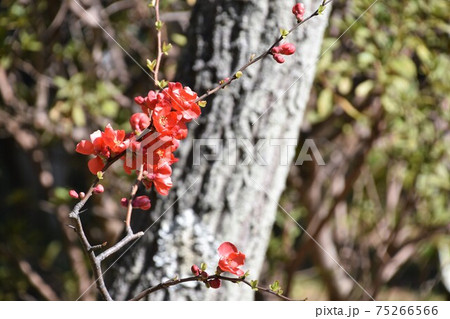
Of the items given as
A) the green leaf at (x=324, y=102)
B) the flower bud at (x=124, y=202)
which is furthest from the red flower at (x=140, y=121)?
the green leaf at (x=324, y=102)

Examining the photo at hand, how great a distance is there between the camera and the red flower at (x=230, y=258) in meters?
0.84

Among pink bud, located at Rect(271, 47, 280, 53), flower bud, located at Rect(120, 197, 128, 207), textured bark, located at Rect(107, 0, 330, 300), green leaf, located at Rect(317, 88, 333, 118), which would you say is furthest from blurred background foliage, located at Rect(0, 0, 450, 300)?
flower bud, located at Rect(120, 197, 128, 207)

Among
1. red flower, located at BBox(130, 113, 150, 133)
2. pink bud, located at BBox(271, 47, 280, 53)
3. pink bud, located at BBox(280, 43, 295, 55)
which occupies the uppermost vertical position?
pink bud, located at BBox(271, 47, 280, 53)

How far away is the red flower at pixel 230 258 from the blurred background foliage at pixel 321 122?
94 cm

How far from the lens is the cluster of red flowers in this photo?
0.83 metres

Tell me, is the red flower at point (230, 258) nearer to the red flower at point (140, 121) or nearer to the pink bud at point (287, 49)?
the red flower at point (140, 121)

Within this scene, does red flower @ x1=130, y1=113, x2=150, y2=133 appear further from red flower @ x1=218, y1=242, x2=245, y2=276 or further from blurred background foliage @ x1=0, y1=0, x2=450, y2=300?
blurred background foliage @ x1=0, y1=0, x2=450, y2=300

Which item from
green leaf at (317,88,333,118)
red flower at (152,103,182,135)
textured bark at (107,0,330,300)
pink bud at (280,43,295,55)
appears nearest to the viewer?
red flower at (152,103,182,135)

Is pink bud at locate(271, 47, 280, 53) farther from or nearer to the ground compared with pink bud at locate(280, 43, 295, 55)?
farther from the ground

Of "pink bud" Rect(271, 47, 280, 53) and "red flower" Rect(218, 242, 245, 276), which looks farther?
"pink bud" Rect(271, 47, 280, 53)

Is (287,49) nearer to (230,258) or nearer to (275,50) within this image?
(275,50)

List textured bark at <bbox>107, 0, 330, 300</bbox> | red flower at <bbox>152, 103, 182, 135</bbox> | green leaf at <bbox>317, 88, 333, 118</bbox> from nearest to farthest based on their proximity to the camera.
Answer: red flower at <bbox>152, 103, 182, 135</bbox>
textured bark at <bbox>107, 0, 330, 300</bbox>
green leaf at <bbox>317, 88, 333, 118</bbox>
